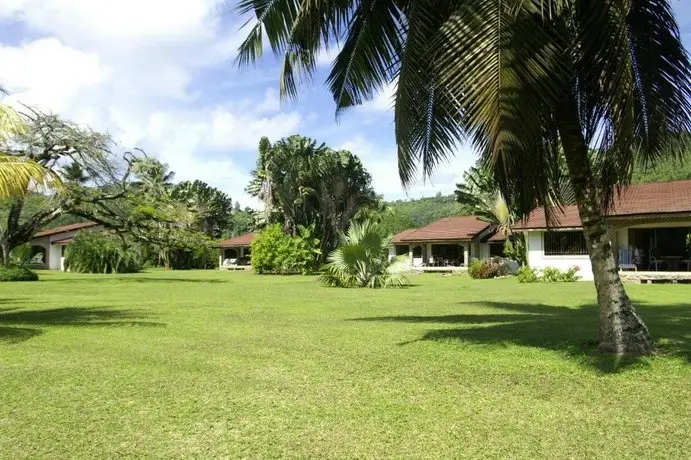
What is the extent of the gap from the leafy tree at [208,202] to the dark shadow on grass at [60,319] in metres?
47.4

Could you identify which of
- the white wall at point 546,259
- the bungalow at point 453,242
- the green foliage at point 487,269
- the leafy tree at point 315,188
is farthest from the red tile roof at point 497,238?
the white wall at point 546,259

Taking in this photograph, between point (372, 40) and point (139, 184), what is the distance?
2413 cm

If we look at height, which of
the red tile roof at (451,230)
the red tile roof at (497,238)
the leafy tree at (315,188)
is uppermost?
the leafy tree at (315,188)

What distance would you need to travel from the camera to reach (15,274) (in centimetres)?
2953

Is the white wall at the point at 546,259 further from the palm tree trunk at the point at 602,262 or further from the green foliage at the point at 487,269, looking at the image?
the palm tree trunk at the point at 602,262

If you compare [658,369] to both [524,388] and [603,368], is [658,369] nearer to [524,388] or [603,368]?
[603,368]

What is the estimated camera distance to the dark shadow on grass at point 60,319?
430 inches

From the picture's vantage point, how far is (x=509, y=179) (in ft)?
27.2

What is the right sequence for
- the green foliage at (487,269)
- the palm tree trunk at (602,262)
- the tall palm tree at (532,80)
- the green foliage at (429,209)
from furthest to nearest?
the green foliage at (429,209), the green foliage at (487,269), the palm tree trunk at (602,262), the tall palm tree at (532,80)

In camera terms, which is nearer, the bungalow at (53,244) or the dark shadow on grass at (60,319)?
the dark shadow on grass at (60,319)

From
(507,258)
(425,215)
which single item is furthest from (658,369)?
(425,215)

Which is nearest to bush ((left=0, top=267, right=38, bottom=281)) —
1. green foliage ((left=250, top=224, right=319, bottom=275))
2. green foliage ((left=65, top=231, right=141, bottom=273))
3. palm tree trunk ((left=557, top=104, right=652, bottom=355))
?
green foliage ((left=65, top=231, right=141, bottom=273))

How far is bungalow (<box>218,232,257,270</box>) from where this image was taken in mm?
57625

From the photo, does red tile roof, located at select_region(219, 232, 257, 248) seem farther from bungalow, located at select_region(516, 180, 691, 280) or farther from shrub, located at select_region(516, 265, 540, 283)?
shrub, located at select_region(516, 265, 540, 283)
